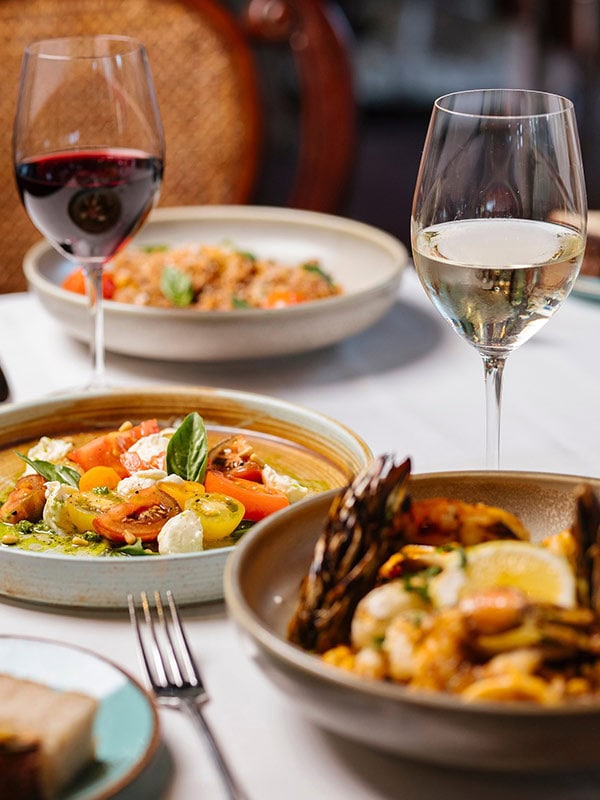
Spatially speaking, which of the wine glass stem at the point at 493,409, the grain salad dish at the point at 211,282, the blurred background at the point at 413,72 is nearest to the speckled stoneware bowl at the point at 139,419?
the wine glass stem at the point at 493,409

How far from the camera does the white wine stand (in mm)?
998

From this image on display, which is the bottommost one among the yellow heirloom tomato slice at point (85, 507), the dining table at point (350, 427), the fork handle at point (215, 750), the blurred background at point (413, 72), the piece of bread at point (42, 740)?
the blurred background at point (413, 72)

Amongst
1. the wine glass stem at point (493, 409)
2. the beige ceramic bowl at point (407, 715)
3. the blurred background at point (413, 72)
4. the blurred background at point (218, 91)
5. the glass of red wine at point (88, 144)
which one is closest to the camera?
the beige ceramic bowl at point (407, 715)

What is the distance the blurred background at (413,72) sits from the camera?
7215 mm

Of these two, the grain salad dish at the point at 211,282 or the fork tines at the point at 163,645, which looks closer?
the fork tines at the point at 163,645

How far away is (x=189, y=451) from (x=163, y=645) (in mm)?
233

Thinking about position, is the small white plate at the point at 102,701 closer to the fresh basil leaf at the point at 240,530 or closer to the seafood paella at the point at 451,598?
the seafood paella at the point at 451,598

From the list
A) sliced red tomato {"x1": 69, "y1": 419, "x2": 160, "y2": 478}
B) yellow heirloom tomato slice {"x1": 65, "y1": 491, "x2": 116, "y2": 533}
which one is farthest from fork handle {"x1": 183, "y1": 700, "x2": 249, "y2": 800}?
sliced red tomato {"x1": 69, "y1": 419, "x2": 160, "y2": 478}

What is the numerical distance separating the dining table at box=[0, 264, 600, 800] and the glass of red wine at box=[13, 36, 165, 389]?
206 mm

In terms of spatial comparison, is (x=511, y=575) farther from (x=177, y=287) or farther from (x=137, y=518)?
(x=177, y=287)

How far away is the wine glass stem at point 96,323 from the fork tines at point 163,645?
59cm

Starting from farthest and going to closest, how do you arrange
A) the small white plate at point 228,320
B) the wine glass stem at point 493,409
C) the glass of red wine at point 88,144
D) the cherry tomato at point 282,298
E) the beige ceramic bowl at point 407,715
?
1. the cherry tomato at point 282,298
2. the small white plate at point 228,320
3. the glass of red wine at point 88,144
4. the wine glass stem at point 493,409
5. the beige ceramic bowl at point 407,715

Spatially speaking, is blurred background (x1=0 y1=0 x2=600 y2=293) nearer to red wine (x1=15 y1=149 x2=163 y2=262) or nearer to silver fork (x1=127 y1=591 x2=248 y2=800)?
red wine (x1=15 y1=149 x2=163 y2=262)

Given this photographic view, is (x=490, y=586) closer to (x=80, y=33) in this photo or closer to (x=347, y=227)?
(x=347, y=227)
